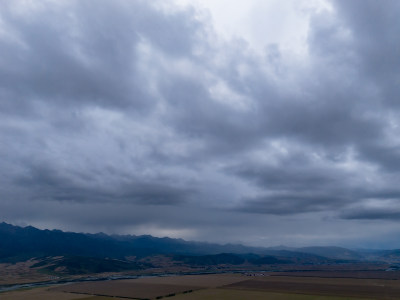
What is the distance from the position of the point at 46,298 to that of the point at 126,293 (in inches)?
1454

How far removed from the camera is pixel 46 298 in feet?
470

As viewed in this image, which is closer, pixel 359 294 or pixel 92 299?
pixel 92 299

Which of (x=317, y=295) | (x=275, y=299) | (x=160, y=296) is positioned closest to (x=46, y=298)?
(x=160, y=296)

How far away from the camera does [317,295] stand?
144000 mm

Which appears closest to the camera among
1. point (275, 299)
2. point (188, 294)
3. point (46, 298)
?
point (275, 299)

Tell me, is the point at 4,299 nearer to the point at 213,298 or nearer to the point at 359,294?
the point at 213,298

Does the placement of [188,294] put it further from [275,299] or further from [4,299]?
[4,299]

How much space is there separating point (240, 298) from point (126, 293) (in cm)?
5951

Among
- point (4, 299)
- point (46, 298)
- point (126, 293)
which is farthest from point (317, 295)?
point (4, 299)

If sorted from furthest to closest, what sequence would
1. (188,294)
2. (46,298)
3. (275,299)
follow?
(188,294) → (46,298) → (275,299)

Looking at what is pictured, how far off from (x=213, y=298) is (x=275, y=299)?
27.0m

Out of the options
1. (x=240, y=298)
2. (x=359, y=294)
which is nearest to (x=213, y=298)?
(x=240, y=298)

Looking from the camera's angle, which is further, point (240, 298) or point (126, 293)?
point (126, 293)

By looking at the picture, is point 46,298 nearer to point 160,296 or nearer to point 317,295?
point 160,296
